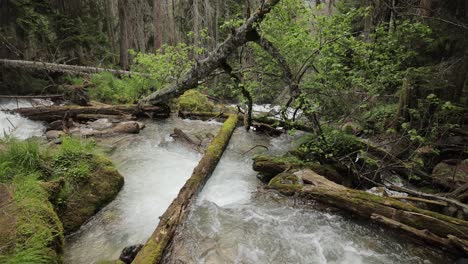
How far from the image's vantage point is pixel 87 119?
9414mm

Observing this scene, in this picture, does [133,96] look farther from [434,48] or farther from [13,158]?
[434,48]

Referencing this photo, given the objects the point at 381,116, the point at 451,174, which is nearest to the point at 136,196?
the point at 451,174

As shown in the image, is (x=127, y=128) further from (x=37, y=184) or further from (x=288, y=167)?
(x=288, y=167)

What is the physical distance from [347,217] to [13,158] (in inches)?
212

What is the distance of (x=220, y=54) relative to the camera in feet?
24.3

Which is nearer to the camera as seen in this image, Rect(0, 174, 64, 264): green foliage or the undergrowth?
Rect(0, 174, 64, 264): green foliage

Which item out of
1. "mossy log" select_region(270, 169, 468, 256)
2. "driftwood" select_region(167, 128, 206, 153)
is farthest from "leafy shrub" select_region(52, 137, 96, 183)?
"mossy log" select_region(270, 169, 468, 256)

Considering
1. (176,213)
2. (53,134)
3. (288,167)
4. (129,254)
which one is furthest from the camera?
(53,134)

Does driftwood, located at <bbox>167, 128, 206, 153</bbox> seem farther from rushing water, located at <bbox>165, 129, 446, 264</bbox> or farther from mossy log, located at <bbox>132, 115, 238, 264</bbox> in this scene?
rushing water, located at <bbox>165, 129, 446, 264</bbox>

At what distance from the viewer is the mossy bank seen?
278cm

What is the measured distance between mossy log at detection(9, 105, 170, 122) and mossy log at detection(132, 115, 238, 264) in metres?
4.64

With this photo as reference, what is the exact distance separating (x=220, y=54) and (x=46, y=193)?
5.20 m

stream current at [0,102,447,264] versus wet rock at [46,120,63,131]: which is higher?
wet rock at [46,120,63,131]

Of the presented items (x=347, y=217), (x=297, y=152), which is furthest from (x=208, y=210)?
(x=297, y=152)
